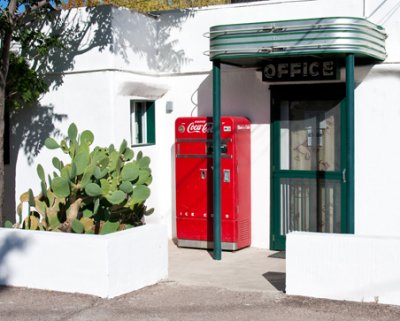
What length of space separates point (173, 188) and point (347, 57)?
3.94 metres

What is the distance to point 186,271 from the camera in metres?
10.0

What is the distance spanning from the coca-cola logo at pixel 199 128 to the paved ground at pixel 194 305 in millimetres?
2592

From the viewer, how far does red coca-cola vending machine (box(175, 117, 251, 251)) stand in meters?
11.1

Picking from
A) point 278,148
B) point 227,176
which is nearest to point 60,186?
point 227,176

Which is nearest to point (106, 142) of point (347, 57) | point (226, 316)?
point (347, 57)

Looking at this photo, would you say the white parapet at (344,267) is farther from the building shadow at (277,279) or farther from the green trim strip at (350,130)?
the green trim strip at (350,130)

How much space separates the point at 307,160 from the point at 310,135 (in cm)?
37

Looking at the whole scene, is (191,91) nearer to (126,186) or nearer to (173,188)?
(173,188)

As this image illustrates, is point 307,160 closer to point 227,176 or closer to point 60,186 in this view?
point 227,176

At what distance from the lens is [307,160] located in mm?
11266

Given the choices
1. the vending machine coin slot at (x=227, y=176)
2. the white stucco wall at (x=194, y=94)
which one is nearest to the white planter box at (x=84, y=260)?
the vending machine coin slot at (x=227, y=176)

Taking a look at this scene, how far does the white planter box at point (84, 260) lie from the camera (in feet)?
26.9

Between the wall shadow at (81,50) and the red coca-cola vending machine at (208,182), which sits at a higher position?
the wall shadow at (81,50)

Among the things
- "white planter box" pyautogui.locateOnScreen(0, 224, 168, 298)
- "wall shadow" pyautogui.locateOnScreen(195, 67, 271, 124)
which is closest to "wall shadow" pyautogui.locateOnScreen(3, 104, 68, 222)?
"wall shadow" pyautogui.locateOnScreen(195, 67, 271, 124)
